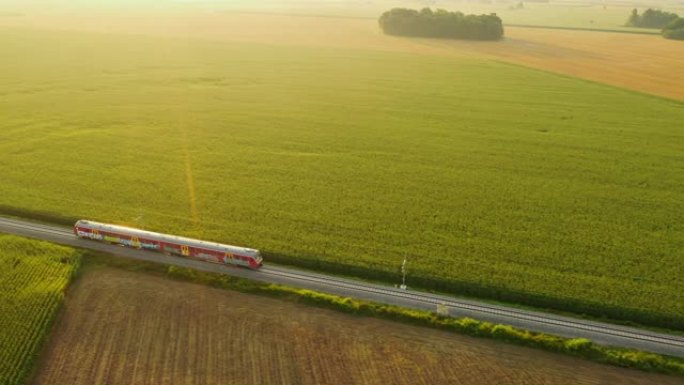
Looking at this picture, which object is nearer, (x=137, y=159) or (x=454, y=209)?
(x=454, y=209)

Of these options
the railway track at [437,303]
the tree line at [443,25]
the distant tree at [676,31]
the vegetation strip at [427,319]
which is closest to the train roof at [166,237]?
the railway track at [437,303]

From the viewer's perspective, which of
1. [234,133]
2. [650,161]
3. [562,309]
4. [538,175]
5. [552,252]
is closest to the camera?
[562,309]

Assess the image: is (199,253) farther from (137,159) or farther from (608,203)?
(608,203)

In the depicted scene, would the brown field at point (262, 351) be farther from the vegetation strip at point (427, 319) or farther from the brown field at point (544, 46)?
the brown field at point (544, 46)

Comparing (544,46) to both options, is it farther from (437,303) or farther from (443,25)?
(437,303)

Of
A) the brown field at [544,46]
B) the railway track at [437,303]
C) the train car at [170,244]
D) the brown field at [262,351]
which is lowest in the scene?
the brown field at [262,351]

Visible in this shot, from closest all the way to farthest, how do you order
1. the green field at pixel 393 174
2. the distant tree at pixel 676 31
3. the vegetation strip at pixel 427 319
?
1. the vegetation strip at pixel 427 319
2. the green field at pixel 393 174
3. the distant tree at pixel 676 31

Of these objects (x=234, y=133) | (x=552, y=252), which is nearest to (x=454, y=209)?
(x=552, y=252)

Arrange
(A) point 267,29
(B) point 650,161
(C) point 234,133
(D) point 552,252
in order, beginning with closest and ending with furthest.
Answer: (D) point 552,252 → (B) point 650,161 → (C) point 234,133 → (A) point 267,29
